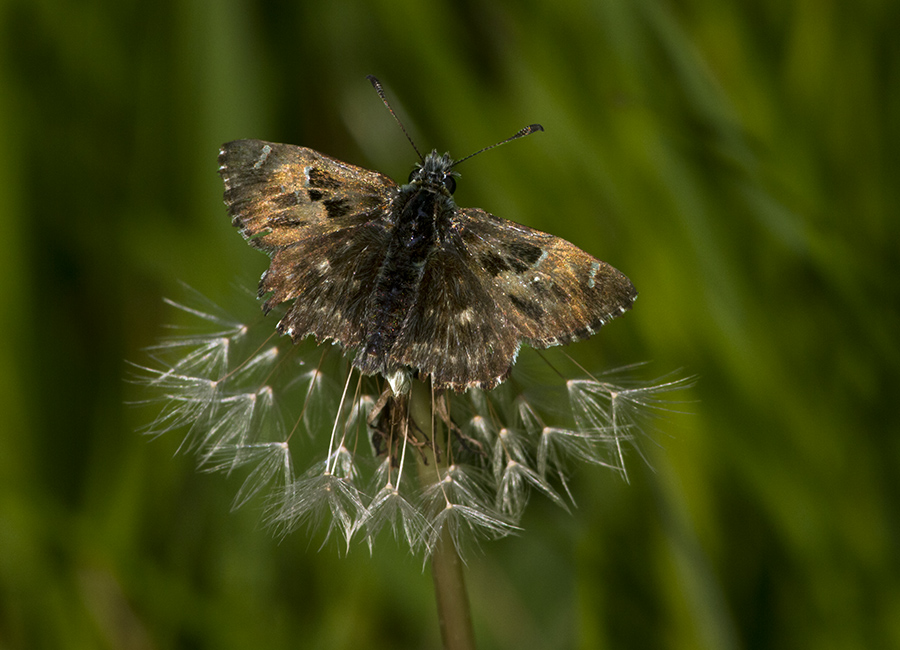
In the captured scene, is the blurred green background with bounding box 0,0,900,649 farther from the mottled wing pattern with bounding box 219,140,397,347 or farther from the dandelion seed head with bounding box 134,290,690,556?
the mottled wing pattern with bounding box 219,140,397,347

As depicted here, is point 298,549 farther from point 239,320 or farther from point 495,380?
point 495,380

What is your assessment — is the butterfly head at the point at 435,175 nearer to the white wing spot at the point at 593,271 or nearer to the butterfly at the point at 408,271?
the butterfly at the point at 408,271

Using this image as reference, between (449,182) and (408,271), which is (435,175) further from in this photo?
(408,271)

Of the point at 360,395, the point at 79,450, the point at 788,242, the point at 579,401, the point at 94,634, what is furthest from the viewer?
the point at 79,450

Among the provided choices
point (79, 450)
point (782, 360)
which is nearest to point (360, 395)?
point (782, 360)

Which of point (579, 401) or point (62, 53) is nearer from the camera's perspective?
point (579, 401)

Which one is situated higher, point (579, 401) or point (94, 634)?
point (579, 401)

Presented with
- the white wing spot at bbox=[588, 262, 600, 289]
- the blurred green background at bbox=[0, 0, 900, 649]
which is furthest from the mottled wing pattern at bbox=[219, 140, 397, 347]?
the blurred green background at bbox=[0, 0, 900, 649]
